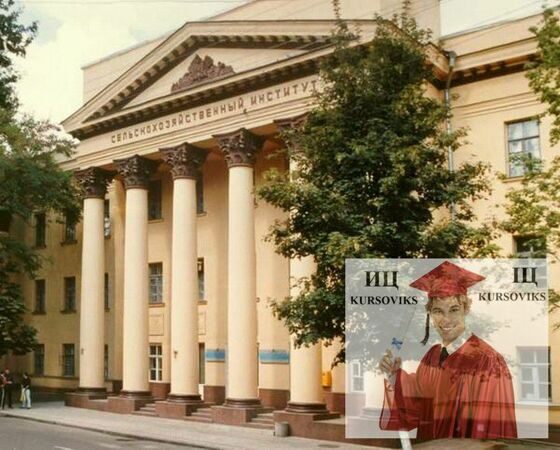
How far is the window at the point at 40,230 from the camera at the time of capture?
40.9 metres

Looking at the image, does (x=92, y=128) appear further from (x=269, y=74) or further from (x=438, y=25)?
(x=438, y=25)

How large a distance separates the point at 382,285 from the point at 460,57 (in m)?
11.5

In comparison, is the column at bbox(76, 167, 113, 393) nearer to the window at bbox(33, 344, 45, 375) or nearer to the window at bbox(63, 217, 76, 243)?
the window at bbox(63, 217, 76, 243)

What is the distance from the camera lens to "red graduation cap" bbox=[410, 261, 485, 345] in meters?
16.5

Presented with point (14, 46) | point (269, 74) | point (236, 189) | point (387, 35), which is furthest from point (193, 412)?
point (14, 46)

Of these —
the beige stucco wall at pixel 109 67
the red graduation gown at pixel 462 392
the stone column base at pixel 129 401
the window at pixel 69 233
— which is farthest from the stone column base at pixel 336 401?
the window at pixel 69 233

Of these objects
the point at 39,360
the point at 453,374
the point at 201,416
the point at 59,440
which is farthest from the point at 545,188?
the point at 39,360

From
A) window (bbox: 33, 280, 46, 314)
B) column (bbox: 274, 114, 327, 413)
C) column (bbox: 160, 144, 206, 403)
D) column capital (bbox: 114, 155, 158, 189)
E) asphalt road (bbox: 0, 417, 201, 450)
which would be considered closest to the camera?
asphalt road (bbox: 0, 417, 201, 450)

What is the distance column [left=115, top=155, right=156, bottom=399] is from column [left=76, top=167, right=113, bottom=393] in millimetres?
2547

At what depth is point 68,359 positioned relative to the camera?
38.7 m

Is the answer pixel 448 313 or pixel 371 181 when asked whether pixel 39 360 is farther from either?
pixel 448 313

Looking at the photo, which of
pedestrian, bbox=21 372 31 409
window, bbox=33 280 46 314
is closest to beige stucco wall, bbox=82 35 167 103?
window, bbox=33 280 46 314

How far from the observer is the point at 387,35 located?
17797 millimetres

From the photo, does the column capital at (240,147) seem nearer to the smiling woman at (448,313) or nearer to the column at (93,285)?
the column at (93,285)
